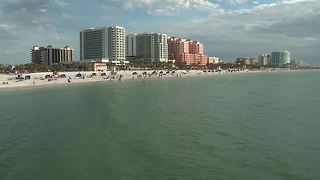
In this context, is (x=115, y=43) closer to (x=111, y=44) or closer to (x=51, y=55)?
(x=111, y=44)

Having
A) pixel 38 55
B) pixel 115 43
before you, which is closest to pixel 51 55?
pixel 38 55

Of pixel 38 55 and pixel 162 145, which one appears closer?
pixel 162 145

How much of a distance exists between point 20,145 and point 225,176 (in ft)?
39.4

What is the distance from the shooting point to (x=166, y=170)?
58.2ft

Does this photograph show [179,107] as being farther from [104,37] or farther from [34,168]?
[104,37]

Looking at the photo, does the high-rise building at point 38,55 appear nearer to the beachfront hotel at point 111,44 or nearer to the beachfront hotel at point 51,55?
the beachfront hotel at point 51,55

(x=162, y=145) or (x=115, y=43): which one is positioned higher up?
(x=115, y=43)

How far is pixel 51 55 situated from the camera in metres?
186

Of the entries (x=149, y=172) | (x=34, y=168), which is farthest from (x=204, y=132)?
(x=34, y=168)

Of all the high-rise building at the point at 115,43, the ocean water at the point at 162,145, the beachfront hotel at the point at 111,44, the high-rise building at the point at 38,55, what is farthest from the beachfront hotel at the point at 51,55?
the ocean water at the point at 162,145

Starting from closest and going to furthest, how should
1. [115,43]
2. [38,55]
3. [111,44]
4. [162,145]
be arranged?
[162,145], [111,44], [115,43], [38,55]

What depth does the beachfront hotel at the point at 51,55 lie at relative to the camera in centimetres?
18550

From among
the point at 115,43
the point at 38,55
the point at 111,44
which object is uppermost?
the point at 115,43

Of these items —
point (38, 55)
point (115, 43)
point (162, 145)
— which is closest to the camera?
point (162, 145)
